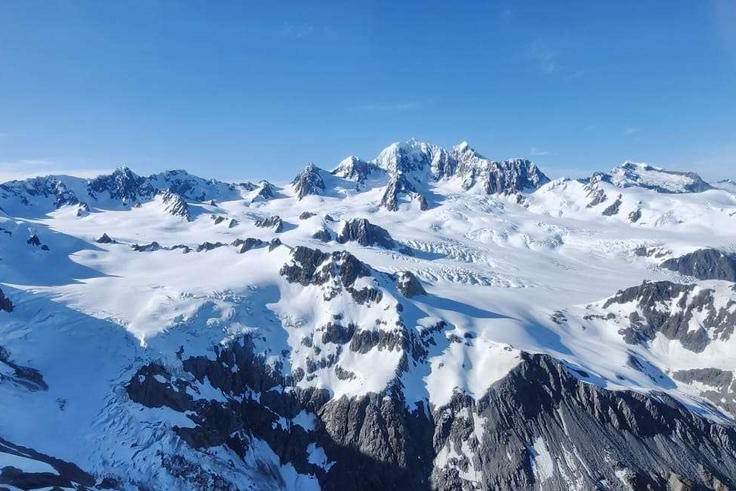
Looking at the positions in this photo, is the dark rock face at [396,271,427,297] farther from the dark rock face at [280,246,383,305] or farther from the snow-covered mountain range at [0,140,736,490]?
the dark rock face at [280,246,383,305]

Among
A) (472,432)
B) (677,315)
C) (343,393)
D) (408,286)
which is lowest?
(472,432)

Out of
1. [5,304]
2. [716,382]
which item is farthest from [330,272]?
[716,382]

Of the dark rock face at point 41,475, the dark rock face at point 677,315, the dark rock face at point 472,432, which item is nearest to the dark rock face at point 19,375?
the dark rock face at point 472,432

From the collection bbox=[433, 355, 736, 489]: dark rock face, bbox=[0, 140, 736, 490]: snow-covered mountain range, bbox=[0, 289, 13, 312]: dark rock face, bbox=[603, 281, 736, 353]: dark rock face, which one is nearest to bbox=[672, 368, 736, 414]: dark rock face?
bbox=[0, 140, 736, 490]: snow-covered mountain range

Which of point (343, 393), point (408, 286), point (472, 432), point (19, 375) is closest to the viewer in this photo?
point (19, 375)

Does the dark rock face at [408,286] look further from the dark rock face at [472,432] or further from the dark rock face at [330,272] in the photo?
the dark rock face at [472,432]

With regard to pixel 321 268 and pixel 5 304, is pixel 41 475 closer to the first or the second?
pixel 5 304

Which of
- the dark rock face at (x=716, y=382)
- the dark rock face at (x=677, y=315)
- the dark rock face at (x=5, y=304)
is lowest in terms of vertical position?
the dark rock face at (x=716, y=382)
